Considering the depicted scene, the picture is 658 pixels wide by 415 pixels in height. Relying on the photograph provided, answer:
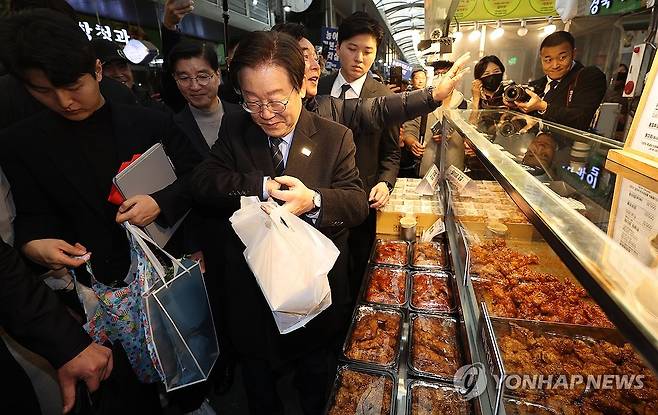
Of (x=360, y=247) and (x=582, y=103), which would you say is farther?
(x=360, y=247)

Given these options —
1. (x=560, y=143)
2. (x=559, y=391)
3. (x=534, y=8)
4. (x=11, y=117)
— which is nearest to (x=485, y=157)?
(x=560, y=143)

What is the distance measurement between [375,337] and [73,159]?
188cm

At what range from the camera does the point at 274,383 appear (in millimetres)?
2172

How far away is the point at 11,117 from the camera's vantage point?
6.40ft

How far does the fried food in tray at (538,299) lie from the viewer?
1.53 m

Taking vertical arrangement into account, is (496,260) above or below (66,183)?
below

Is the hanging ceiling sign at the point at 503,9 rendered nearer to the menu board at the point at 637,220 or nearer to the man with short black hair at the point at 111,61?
the man with short black hair at the point at 111,61

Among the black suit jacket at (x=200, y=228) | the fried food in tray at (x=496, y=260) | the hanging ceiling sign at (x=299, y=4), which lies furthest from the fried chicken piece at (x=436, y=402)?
the hanging ceiling sign at (x=299, y=4)

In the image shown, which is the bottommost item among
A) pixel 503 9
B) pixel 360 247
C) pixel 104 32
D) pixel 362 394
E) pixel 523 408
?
pixel 362 394

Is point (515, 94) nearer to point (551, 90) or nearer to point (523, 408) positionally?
point (551, 90)

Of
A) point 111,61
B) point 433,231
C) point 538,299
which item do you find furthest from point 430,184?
point 111,61

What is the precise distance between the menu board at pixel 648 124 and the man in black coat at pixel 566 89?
6.67 ft

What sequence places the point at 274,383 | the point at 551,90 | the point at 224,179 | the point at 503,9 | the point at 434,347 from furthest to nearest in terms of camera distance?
the point at 503,9 < the point at 551,90 < the point at 274,383 < the point at 434,347 < the point at 224,179

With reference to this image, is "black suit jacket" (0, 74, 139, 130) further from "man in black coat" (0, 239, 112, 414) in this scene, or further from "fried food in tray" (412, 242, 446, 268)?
"fried food in tray" (412, 242, 446, 268)
